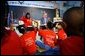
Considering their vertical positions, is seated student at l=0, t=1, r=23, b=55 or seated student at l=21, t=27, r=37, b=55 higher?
seated student at l=0, t=1, r=23, b=55

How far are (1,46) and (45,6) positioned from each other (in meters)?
5.22

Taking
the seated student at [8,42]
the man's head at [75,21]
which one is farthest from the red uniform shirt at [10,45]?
the man's head at [75,21]

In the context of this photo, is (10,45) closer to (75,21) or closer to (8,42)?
(8,42)

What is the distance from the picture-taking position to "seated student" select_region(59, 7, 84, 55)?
2.93 feet

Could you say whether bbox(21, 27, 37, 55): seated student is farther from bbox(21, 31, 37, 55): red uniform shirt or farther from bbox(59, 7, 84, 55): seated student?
bbox(59, 7, 84, 55): seated student

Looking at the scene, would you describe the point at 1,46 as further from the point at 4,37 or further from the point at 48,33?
the point at 48,33

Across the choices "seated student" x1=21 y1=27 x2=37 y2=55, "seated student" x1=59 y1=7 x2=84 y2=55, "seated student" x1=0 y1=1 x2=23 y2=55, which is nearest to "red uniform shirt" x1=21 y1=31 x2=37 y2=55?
"seated student" x1=21 y1=27 x2=37 y2=55

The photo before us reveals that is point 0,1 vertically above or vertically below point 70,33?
above

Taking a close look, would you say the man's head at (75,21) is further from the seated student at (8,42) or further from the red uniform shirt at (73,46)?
the seated student at (8,42)

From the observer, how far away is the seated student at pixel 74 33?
0.89m

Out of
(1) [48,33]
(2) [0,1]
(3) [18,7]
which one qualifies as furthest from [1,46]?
(3) [18,7]

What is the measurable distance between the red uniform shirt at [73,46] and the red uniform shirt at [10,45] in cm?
21

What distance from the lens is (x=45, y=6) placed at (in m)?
6.07

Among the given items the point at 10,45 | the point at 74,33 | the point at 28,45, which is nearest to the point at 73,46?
the point at 74,33
